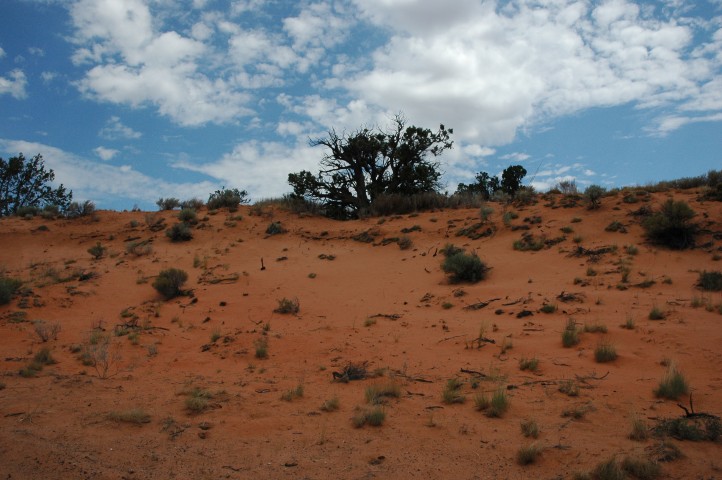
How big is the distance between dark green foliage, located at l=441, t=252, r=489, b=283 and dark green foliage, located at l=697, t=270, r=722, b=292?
545 cm

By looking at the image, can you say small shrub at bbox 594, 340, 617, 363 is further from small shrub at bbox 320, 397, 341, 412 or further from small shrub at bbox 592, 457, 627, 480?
small shrub at bbox 320, 397, 341, 412

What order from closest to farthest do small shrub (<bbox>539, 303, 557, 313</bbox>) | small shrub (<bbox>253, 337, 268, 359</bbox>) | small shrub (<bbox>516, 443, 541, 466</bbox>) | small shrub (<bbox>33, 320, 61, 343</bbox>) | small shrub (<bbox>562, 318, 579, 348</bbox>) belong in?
small shrub (<bbox>516, 443, 541, 466</bbox>), small shrub (<bbox>562, 318, 579, 348</bbox>), small shrub (<bbox>253, 337, 268, 359</bbox>), small shrub (<bbox>33, 320, 61, 343</bbox>), small shrub (<bbox>539, 303, 557, 313</bbox>)

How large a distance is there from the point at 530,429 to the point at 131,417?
4.78 metres

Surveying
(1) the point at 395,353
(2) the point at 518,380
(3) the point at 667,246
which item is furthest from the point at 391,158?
(2) the point at 518,380

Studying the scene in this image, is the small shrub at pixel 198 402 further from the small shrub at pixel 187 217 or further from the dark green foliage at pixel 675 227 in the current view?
the small shrub at pixel 187 217

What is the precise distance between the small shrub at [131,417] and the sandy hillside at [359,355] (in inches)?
2.0

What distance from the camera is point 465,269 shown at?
15195 mm

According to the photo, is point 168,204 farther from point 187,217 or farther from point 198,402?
point 198,402

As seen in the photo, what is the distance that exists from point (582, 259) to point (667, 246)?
8.73 feet

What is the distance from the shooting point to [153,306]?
13664 millimetres

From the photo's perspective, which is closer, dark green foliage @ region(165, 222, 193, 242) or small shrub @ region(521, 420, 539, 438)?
small shrub @ region(521, 420, 539, 438)

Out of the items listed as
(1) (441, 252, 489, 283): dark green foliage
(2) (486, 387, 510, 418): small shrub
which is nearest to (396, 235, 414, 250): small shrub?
(1) (441, 252, 489, 283): dark green foliage

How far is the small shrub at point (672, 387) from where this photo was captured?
6648 millimetres

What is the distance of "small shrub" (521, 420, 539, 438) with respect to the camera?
225 inches
